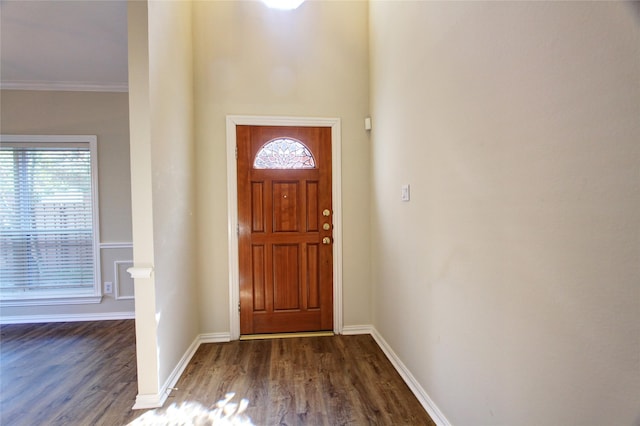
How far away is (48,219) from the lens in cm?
305

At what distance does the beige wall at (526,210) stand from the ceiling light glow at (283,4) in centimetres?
140

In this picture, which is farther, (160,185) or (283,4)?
(283,4)

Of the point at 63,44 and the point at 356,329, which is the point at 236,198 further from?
the point at 63,44

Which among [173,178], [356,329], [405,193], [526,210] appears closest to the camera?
[526,210]

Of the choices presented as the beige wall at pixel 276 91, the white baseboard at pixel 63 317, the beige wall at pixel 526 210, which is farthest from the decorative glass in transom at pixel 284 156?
the white baseboard at pixel 63 317

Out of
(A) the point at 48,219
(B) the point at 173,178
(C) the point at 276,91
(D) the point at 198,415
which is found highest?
(C) the point at 276,91

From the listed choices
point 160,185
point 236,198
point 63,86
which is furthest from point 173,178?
point 63,86

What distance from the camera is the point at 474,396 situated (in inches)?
49.2

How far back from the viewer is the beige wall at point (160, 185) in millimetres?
1680

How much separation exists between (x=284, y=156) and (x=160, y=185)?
1162mm

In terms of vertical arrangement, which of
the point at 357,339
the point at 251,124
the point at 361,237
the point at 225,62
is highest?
the point at 225,62

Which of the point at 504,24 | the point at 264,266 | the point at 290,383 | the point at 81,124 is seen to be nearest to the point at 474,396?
the point at 290,383

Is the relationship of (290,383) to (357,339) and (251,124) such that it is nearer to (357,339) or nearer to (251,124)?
(357,339)

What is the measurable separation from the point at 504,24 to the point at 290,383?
229 centimetres
